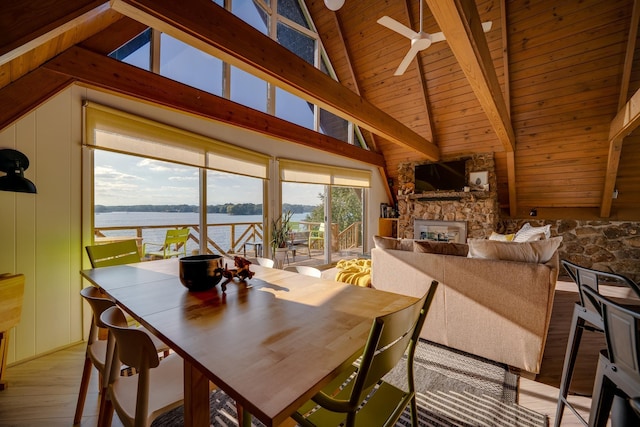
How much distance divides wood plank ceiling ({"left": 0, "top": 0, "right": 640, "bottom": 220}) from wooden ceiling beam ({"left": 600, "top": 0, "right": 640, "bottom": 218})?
19 mm

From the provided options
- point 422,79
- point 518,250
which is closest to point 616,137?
point 422,79

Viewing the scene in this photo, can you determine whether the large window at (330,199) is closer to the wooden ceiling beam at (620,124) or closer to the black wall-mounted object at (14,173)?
the black wall-mounted object at (14,173)

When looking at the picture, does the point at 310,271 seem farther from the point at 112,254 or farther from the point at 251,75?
the point at 251,75

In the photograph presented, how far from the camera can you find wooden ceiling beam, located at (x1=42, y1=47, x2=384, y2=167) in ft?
7.68

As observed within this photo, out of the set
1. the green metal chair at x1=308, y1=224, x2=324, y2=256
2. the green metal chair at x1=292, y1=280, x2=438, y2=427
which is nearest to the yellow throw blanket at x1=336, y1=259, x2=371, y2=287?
the green metal chair at x1=292, y1=280, x2=438, y2=427

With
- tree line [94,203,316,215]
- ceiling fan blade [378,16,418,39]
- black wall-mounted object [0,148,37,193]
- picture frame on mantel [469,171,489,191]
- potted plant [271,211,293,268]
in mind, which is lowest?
potted plant [271,211,293,268]

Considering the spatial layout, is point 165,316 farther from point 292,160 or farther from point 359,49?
point 359,49

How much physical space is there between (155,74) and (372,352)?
337 centimetres

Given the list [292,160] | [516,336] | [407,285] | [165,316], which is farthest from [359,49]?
[165,316]

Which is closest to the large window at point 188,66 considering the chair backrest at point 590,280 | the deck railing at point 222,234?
the deck railing at point 222,234

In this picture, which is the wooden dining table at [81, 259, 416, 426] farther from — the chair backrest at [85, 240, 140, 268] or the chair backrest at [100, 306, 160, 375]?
the chair backrest at [85, 240, 140, 268]

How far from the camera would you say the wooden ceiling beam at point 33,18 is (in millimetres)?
1192

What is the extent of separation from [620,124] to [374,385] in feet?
16.5

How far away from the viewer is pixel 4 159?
6.46ft
